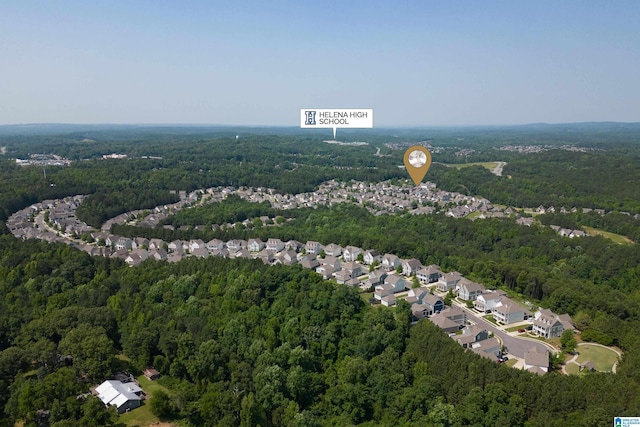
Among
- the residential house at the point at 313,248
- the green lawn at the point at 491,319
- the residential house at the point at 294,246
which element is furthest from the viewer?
the residential house at the point at 294,246

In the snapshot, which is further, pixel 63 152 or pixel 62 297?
pixel 63 152

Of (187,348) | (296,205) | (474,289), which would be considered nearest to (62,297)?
(187,348)

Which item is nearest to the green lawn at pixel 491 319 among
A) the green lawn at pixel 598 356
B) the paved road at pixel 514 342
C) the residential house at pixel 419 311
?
the paved road at pixel 514 342

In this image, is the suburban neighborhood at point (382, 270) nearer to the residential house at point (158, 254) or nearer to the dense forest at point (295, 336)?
the residential house at point (158, 254)

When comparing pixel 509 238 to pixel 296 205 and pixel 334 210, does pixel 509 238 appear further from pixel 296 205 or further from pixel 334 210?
pixel 296 205

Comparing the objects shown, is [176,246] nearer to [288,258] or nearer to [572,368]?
[288,258]

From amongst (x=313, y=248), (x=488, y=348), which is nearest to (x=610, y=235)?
(x=313, y=248)
